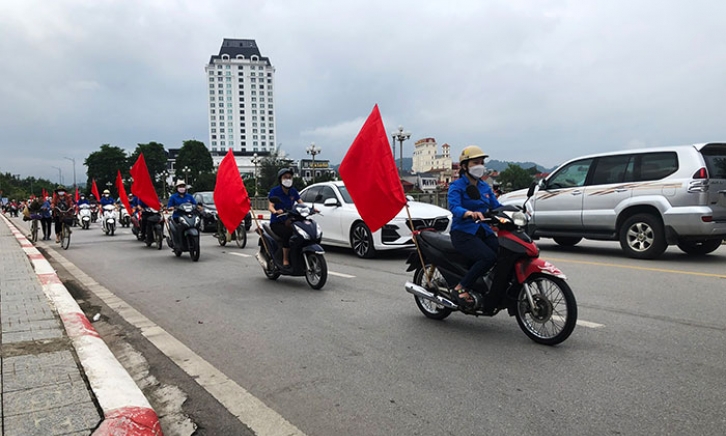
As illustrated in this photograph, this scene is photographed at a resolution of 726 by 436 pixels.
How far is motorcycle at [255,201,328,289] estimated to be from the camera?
7.70 m

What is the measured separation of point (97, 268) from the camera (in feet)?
35.1

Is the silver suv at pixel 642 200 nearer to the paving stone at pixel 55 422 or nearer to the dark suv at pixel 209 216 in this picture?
the paving stone at pixel 55 422

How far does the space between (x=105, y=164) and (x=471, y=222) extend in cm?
11714

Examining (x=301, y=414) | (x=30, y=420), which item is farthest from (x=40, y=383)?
(x=301, y=414)

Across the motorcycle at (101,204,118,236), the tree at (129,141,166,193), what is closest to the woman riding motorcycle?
the motorcycle at (101,204,118,236)

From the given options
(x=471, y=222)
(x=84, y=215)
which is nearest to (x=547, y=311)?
(x=471, y=222)

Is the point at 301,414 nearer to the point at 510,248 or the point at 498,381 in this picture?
the point at 498,381

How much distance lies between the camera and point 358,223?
10.8 metres

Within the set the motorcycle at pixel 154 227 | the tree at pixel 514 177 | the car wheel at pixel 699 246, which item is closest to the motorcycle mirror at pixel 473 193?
the car wheel at pixel 699 246

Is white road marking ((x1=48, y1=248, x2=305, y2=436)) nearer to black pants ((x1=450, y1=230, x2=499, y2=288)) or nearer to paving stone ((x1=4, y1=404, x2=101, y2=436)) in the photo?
paving stone ((x1=4, y1=404, x2=101, y2=436))

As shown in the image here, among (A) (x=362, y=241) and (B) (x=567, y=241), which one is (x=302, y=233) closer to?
(A) (x=362, y=241)

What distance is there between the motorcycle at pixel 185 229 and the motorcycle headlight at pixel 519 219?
820 cm

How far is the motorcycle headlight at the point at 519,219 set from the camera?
184 inches

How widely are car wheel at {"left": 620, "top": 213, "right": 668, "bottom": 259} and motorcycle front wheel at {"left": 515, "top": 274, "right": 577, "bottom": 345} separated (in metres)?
5.67
